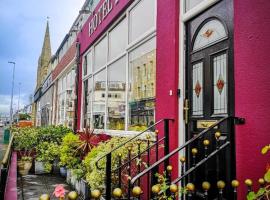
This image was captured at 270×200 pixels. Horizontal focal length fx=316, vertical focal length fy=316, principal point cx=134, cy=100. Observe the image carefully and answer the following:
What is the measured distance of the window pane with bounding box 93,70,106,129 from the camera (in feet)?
28.9

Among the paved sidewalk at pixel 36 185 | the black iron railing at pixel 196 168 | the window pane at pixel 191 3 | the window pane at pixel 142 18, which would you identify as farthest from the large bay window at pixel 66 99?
the black iron railing at pixel 196 168

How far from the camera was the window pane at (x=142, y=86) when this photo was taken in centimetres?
566

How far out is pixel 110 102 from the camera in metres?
8.20

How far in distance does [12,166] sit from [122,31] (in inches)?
200

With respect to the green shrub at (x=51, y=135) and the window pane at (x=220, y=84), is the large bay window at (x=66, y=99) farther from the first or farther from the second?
the window pane at (x=220, y=84)

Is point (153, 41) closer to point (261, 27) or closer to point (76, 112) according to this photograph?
point (261, 27)

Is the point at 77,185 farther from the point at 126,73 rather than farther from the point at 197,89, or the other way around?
the point at 197,89

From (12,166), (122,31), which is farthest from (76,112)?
(122,31)

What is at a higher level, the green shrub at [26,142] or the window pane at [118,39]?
the window pane at [118,39]

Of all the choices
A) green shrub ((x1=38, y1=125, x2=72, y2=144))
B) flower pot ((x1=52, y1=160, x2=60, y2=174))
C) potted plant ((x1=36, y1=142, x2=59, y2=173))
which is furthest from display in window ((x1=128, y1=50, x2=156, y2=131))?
green shrub ((x1=38, y1=125, x2=72, y2=144))

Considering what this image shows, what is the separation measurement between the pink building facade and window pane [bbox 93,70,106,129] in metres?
0.21

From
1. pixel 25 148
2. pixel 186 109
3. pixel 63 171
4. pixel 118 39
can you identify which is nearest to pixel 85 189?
pixel 186 109

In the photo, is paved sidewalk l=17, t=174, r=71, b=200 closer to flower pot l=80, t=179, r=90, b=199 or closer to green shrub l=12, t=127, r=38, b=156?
flower pot l=80, t=179, r=90, b=199

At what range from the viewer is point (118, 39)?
7773mm
